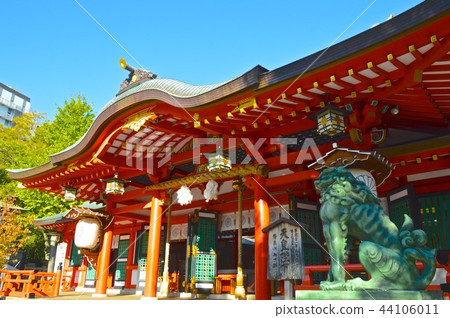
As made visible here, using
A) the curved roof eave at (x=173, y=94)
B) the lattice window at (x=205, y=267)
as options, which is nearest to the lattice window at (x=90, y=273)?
the curved roof eave at (x=173, y=94)

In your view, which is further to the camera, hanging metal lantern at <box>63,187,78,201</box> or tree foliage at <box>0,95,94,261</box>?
tree foliage at <box>0,95,94,261</box>

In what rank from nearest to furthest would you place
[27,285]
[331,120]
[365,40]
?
[365,40], [331,120], [27,285]

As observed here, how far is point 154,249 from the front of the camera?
9.46 meters

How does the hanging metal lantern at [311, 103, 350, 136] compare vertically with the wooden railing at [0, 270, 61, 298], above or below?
above

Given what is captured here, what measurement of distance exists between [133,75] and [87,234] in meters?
5.78

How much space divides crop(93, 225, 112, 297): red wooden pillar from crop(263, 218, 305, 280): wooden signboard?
756 centimetres

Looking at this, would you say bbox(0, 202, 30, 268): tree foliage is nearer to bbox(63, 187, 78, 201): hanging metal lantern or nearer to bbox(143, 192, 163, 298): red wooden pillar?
bbox(63, 187, 78, 201): hanging metal lantern

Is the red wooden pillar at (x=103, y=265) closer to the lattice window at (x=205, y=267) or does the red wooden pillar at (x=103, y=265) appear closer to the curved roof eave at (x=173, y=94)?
the curved roof eave at (x=173, y=94)

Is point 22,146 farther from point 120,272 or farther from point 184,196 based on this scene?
point 184,196

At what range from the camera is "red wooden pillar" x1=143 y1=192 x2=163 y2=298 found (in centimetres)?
915
